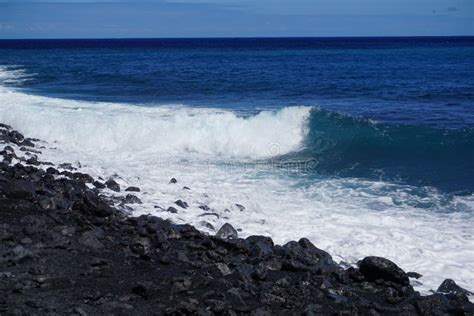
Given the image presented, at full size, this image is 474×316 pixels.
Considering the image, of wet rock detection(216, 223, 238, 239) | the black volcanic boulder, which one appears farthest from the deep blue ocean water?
the black volcanic boulder

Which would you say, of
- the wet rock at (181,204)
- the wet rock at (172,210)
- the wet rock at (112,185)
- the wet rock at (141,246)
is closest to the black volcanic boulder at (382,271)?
the wet rock at (141,246)

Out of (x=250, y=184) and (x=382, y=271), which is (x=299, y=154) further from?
(x=382, y=271)

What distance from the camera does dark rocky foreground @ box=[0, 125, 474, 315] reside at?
20.1 ft

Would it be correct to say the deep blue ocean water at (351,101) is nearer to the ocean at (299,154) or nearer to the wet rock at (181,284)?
the ocean at (299,154)

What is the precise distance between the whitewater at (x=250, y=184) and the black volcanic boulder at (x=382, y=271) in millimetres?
357

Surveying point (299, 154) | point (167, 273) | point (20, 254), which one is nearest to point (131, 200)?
point (20, 254)

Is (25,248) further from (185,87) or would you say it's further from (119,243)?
(185,87)

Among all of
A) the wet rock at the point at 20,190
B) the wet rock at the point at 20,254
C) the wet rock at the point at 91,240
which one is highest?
the wet rock at the point at 20,190

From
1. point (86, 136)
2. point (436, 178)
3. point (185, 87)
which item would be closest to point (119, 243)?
point (436, 178)

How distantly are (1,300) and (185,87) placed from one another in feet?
85.6

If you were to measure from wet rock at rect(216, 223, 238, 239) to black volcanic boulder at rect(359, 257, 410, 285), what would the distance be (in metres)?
2.07

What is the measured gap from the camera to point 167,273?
22.9ft

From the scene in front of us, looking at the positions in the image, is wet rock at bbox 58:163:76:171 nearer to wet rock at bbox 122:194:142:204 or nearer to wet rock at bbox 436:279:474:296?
wet rock at bbox 122:194:142:204

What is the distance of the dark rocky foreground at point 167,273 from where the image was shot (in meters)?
6.12
